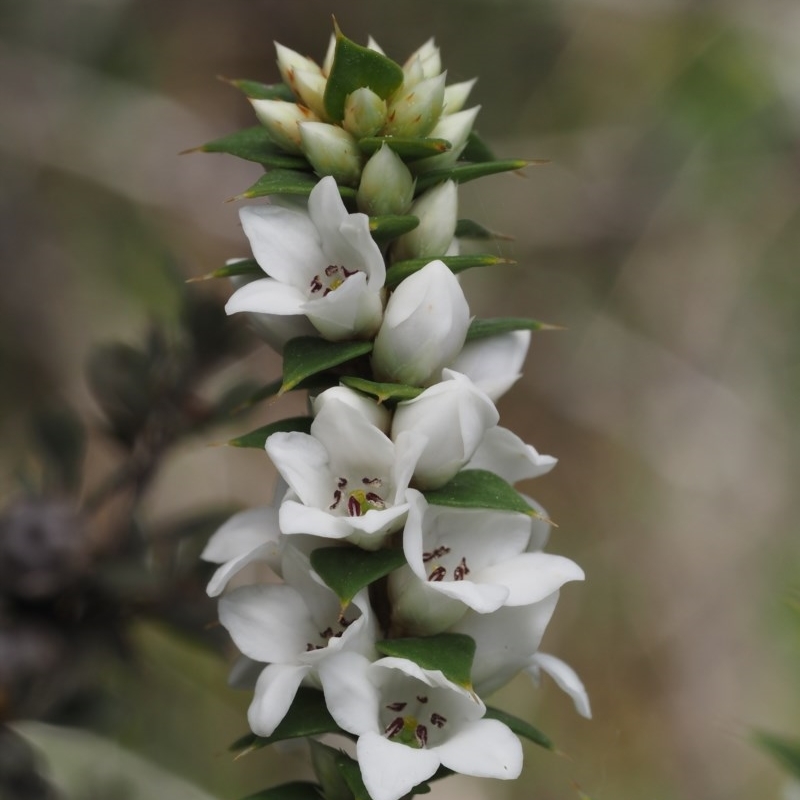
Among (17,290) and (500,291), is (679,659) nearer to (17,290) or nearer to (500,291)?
(500,291)

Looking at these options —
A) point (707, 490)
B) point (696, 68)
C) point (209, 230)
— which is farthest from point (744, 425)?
point (209, 230)

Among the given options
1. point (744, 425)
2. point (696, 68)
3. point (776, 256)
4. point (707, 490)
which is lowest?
point (707, 490)

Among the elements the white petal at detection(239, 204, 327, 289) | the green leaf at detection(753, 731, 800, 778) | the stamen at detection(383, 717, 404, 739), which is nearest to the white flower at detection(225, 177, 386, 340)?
the white petal at detection(239, 204, 327, 289)

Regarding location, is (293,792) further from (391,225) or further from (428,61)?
(428,61)

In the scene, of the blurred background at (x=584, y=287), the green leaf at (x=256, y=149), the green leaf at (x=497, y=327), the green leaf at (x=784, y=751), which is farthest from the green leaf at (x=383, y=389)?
the blurred background at (x=584, y=287)

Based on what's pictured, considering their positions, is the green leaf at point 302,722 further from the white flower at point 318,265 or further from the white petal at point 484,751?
the white flower at point 318,265

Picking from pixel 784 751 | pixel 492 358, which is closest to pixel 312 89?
pixel 492 358
